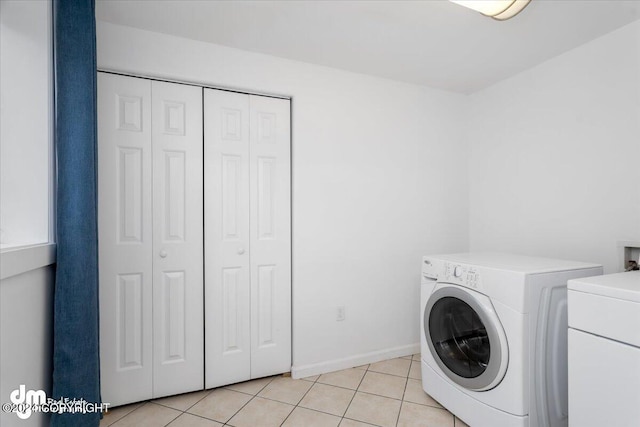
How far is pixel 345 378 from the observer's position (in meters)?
2.29

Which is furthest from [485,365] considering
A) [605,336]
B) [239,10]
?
[239,10]

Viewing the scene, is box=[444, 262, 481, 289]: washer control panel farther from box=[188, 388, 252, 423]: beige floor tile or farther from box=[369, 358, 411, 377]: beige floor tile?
box=[188, 388, 252, 423]: beige floor tile

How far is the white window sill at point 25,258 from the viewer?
906mm

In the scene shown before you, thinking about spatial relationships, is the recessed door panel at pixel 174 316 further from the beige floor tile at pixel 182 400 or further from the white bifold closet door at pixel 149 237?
the beige floor tile at pixel 182 400

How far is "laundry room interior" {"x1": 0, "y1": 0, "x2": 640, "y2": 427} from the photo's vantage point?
4.17 ft

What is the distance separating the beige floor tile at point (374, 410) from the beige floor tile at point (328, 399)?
5cm

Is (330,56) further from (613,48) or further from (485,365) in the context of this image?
(485,365)

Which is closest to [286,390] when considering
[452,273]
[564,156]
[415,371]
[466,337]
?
[415,371]

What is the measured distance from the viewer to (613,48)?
194 cm

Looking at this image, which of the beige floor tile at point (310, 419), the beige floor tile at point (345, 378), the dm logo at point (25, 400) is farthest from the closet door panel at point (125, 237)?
the beige floor tile at point (345, 378)

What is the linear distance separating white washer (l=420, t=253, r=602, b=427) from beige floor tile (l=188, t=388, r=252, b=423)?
48.4 inches

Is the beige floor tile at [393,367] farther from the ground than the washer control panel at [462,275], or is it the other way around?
the washer control panel at [462,275]

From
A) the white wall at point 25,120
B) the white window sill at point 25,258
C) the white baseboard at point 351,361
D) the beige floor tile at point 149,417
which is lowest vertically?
the beige floor tile at point 149,417

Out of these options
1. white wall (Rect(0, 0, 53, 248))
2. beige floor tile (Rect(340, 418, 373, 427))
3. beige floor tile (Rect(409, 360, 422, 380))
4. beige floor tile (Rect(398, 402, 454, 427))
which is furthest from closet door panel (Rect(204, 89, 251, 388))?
beige floor tile (Rect(409, 360, 422, 380))
